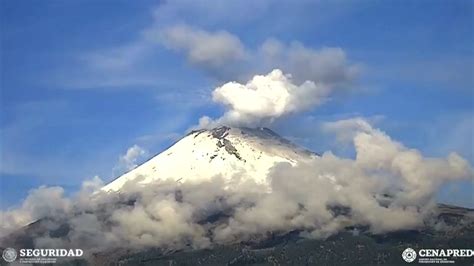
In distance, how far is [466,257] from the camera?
137125mm

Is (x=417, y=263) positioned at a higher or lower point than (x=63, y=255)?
lower

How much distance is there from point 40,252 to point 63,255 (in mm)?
12768

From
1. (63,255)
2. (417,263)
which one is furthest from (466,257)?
(63,255)

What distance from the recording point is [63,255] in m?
146

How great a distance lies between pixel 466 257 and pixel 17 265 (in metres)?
90.8

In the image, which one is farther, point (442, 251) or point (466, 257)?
point (442, 251)

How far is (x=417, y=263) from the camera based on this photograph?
13938cm

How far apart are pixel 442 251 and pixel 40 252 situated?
287ft

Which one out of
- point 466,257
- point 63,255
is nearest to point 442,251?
point 466,257

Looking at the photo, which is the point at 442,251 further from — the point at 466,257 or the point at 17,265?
the point at 17,265

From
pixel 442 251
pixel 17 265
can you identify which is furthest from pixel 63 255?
pixel 442 251

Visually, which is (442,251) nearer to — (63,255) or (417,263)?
(417,263)

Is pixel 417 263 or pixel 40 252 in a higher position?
pixel 40 252

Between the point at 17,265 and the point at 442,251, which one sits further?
the point at 442,251
